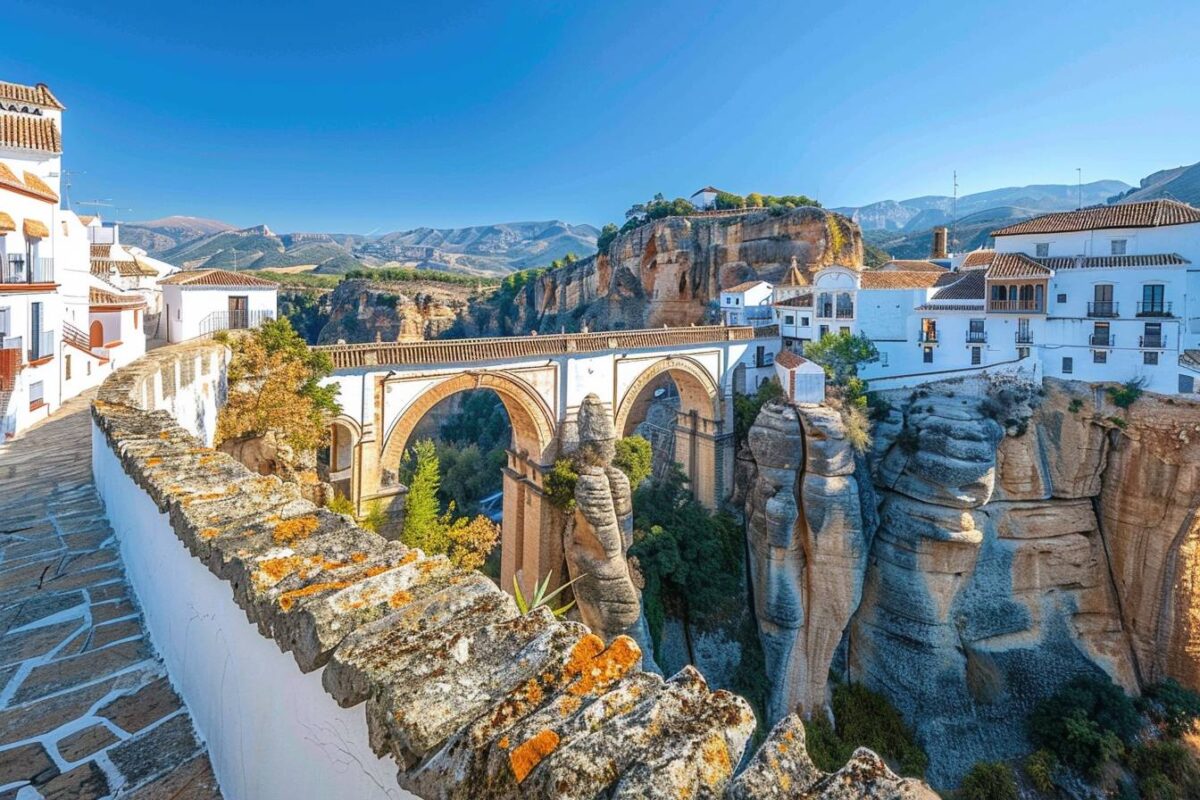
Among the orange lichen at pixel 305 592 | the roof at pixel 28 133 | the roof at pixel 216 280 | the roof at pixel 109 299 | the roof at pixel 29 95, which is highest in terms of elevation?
the roof at pixel 29 95

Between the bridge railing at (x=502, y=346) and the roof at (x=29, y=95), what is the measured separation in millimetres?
9076

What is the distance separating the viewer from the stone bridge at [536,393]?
13641 mm

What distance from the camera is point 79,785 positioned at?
2.10 metres

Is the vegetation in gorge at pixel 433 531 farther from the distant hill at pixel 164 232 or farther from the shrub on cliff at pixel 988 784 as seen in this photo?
the distant hill at pixel 164 232

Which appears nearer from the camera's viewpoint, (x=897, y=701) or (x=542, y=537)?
(x=542, y=537)

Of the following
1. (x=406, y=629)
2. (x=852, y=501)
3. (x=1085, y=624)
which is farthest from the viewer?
(x=1085, y=624)

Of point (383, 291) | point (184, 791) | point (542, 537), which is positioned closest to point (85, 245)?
point (542, 537)

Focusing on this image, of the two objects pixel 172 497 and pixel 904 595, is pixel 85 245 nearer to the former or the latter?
pixel 172 497

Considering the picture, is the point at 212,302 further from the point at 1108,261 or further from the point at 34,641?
Result: the point at 1108,261

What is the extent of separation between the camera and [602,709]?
4.67 feet

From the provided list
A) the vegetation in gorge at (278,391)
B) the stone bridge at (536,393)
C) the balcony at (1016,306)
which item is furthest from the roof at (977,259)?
the vegetation in gorge at (278,391)

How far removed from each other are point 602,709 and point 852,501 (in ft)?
59.1

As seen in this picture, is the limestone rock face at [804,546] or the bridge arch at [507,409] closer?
the bridge arch at [507,409]

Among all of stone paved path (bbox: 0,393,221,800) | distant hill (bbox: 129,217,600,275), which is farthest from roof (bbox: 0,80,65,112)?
distant hill (bbox: 129,217,600,275)
